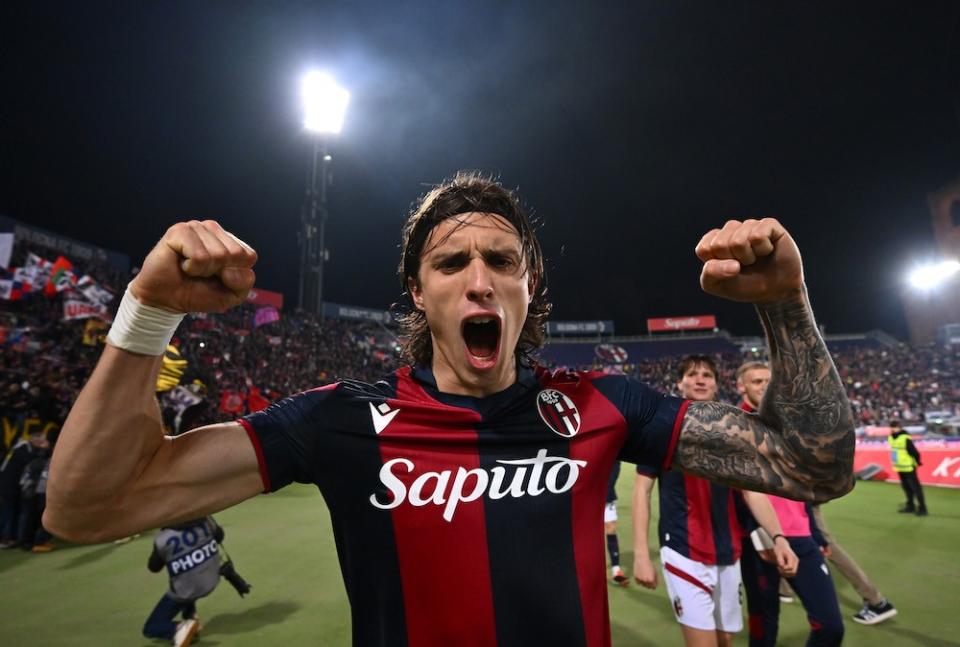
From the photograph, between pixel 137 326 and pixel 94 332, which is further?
pixel 94 332

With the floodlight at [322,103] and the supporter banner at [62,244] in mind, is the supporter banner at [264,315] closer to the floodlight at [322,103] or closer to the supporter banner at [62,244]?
the supporter banner at [62,244]

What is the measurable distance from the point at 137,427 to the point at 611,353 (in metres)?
54.3

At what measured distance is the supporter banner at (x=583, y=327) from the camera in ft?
195

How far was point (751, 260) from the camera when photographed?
4.90 feet

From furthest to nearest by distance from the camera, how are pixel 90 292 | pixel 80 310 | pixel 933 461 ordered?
pixel 90 292 < pixel 80 310 < pixel 933 461

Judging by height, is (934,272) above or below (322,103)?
below

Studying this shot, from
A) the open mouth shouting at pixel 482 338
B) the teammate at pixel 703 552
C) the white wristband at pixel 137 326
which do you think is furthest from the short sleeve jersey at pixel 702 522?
the white wristband at pixel 137 326

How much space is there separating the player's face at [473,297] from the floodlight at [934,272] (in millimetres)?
58155

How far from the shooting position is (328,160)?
1606 inches

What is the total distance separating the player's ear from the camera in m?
2.24

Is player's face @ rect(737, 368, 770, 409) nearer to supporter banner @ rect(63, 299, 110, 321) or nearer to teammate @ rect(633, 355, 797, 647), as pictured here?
teammate @ rect(633, 355, 797, 647)

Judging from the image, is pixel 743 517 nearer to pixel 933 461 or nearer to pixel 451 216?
pixel 451 216

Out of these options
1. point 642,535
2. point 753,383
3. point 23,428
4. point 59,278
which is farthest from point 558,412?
point 59,278

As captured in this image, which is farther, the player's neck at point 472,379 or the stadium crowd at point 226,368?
the stadium crowd at point 226,368
